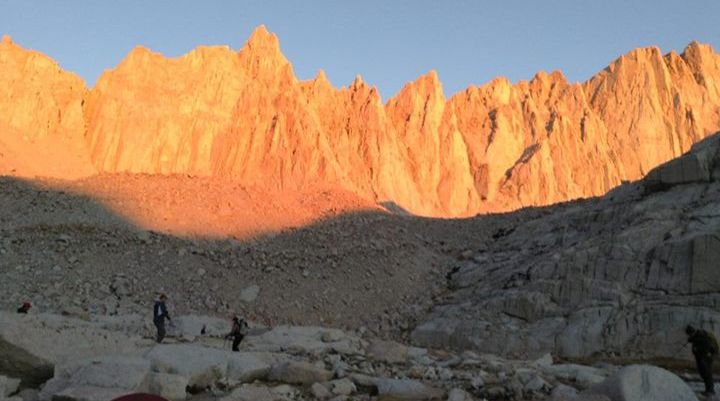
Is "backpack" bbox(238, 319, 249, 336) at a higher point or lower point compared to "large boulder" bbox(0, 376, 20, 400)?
higher

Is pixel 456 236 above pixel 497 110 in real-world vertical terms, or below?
below

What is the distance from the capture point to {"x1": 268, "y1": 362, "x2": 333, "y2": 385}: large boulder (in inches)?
484

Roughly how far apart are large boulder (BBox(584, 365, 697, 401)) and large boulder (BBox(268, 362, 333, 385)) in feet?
16.1

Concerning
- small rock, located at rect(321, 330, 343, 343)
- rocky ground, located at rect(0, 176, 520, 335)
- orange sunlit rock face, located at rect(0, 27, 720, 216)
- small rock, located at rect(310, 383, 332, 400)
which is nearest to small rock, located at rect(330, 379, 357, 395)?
small rock, located at rect(310, 383, 332, 400)

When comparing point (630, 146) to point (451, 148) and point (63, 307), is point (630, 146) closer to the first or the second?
point (451, 148)

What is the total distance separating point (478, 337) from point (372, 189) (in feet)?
129

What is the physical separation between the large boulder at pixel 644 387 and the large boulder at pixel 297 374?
491 centimetres

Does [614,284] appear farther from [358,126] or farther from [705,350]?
[358,126]

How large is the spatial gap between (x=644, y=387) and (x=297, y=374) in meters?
6.14

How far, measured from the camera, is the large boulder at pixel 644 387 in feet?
34.1

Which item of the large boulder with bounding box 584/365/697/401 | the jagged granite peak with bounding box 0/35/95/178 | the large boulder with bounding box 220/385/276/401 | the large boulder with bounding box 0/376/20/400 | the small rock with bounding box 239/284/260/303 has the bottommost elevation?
the large boulder with bounding box 0/376/20/400

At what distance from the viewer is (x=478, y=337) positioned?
80.1 feet

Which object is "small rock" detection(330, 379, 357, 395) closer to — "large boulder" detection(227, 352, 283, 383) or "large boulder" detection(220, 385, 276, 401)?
"large boulder" detection(220, 385, 276, 401)

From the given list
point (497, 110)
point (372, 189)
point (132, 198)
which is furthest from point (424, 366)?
point (497, 110)
